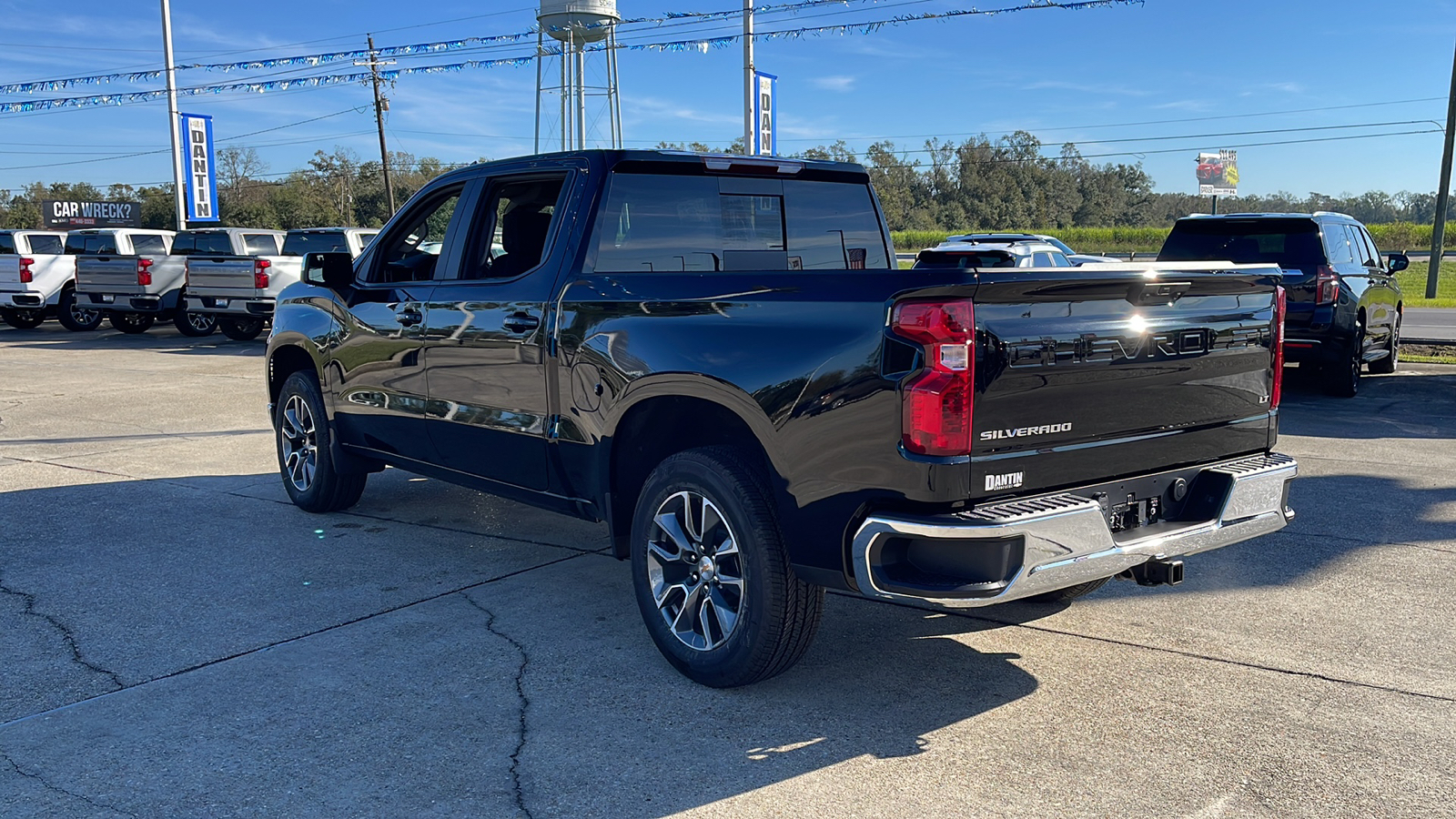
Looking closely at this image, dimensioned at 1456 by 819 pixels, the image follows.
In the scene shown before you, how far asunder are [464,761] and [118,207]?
108 metres

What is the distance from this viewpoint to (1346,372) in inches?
465

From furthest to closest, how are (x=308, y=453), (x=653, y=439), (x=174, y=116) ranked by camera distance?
1. (x=174, y=116)
2. (x=308, y=453)
3. (x=653, y=439)

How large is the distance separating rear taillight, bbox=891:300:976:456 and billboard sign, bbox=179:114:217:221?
117ft

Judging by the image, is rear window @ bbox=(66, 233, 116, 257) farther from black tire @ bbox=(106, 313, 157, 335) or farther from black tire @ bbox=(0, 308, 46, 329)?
black tire @ bbox=(0, 308, 46, 329)

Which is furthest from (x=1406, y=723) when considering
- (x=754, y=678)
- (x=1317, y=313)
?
(x=1317, y=313)

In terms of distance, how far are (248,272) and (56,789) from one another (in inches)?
691

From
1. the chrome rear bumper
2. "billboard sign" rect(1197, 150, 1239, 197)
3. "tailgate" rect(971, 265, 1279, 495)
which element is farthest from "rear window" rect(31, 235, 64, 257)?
"billboard sign" rect(1197, 150, 1239, 197)

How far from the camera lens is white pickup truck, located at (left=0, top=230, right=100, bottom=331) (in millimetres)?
22359

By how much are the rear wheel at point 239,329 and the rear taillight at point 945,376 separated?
19.7 meters

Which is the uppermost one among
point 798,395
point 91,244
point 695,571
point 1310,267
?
point 91,244

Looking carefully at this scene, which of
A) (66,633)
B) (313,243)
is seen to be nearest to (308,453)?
(66,633)

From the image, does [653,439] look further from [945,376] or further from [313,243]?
[313,243]

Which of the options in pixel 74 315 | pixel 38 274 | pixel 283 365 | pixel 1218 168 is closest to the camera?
pixel 283 365

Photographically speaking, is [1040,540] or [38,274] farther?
[38,274]
